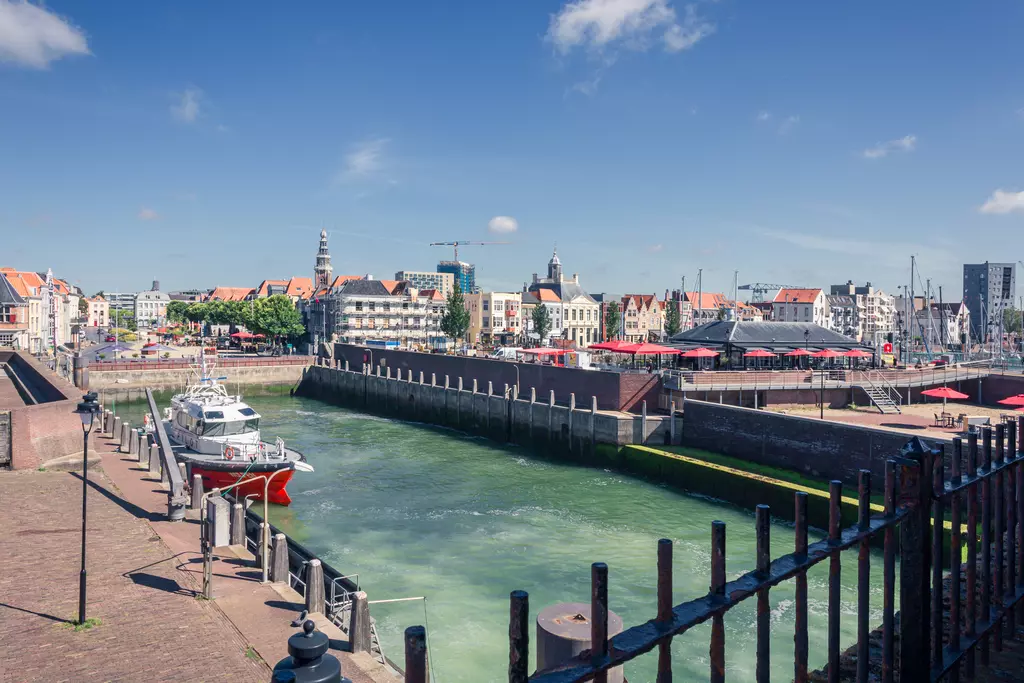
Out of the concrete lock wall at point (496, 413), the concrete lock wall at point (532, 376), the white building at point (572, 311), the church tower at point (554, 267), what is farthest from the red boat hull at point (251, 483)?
the church tower at point (554, 267)

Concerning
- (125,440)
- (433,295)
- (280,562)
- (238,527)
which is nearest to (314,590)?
(280,562)

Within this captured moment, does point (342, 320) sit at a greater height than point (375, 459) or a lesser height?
greater

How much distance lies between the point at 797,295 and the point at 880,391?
115 m

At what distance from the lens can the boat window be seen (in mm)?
32750

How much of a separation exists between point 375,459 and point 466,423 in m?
13.5

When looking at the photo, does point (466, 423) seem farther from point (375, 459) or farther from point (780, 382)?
point (780, 382)

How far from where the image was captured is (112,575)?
1619 centimetres

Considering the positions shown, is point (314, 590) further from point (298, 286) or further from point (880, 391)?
point (298, 286)

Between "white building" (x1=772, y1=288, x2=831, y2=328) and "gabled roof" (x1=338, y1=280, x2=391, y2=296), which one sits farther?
"white building" (x1=772, y1=288, x2=831, y2=328)

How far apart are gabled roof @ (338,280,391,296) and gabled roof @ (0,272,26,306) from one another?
4120 cm

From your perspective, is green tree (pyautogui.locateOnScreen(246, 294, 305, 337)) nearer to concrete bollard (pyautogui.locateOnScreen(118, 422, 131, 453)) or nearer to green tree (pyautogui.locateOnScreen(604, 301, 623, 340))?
green tree (pyautogui.locateOnScreen(604, 301, 623, 340))

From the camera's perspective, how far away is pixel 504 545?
25891 mm

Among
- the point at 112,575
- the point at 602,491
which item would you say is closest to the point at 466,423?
the point at 602,491

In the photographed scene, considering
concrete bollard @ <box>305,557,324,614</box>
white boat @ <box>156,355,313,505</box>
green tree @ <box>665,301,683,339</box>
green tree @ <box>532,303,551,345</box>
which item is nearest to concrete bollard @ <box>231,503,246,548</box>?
concrete bollard @ <box>305,557,324,614</box>
